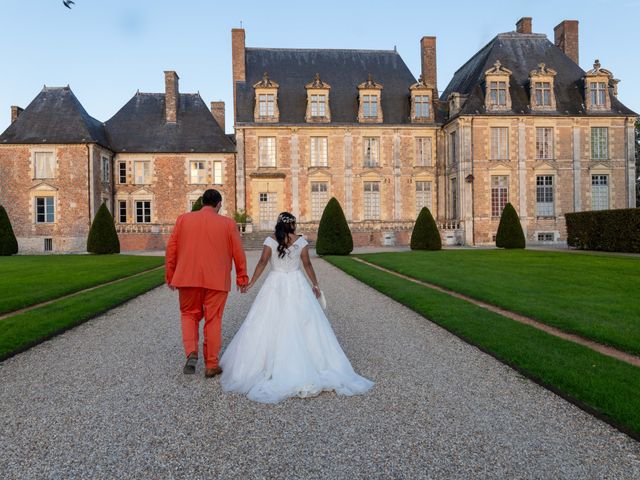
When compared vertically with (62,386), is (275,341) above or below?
above

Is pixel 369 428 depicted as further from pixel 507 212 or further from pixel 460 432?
pixel 507 212

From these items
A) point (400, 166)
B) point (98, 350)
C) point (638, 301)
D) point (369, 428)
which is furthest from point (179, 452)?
point (400, 166)

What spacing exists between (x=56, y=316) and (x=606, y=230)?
757 inches

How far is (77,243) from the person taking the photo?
91.4 feet

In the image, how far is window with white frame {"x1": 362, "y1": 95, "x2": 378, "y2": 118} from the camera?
99.0 feet

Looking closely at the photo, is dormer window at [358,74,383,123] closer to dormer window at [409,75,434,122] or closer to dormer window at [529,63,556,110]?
dormer window at [409,75,434,122]

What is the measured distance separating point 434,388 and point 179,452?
7.36ft

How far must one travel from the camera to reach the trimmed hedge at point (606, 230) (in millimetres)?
18844

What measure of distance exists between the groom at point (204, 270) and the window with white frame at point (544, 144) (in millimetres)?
26947

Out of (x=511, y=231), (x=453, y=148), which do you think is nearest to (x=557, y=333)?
(x=511, y=231)

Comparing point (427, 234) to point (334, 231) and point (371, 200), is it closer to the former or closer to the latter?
point (334, 231)

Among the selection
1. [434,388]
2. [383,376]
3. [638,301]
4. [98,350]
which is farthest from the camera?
[638,301]

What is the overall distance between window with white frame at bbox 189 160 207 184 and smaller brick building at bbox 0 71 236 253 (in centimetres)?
6

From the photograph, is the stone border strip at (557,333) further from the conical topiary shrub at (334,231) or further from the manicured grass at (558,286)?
the conical topiary shrub at (334,231)
